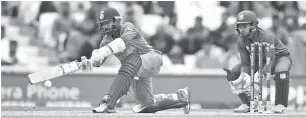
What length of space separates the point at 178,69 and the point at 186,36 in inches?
60.0

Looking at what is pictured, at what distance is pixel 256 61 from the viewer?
11.1 m

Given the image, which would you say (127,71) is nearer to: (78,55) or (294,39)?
(78,55)

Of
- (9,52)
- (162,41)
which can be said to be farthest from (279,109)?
(9,52)

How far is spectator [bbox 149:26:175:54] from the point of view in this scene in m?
17.1

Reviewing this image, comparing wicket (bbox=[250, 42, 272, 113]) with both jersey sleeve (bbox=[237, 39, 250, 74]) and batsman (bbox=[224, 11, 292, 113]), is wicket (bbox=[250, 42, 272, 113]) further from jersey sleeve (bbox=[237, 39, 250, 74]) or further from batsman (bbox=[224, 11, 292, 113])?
jersey sleeve (bbox=[237, 39, 250, 74])

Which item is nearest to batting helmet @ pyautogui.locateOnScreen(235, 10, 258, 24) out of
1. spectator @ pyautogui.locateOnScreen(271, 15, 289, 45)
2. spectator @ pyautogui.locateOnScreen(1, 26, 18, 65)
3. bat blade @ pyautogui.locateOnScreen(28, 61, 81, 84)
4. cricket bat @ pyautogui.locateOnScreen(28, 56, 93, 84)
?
cricket bat @ pyautogui.locateOnScreen(28, 56, 93, 84)

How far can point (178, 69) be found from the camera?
53.3 feet

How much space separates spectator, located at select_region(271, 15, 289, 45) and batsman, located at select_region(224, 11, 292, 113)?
19.6ft

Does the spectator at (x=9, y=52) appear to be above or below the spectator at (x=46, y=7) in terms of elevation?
below

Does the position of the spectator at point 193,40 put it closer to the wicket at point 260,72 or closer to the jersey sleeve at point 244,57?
the jersey sleeve at point 244,57

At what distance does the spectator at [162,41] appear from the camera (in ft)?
56.0

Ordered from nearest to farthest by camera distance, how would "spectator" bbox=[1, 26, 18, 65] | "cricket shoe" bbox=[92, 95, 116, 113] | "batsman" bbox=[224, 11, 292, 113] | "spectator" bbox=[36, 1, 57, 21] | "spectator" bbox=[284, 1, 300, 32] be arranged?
1. "cricket shoe" bbox=[92, 95, 116, 113]
2. "batsman" bbox=[224, 11, 292, 113]
3. "spectator" bbox=[1, 26, 18, 65]
4. "spectator" bbox=[36, 1, 57, 21]
5. "spectator" bbox=[284, 1, 300, 32]

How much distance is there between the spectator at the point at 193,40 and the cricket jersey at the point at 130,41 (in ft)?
22.0

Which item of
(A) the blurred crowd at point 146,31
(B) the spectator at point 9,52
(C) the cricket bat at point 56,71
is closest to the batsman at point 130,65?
(C) the cricket bat at point 56,71
